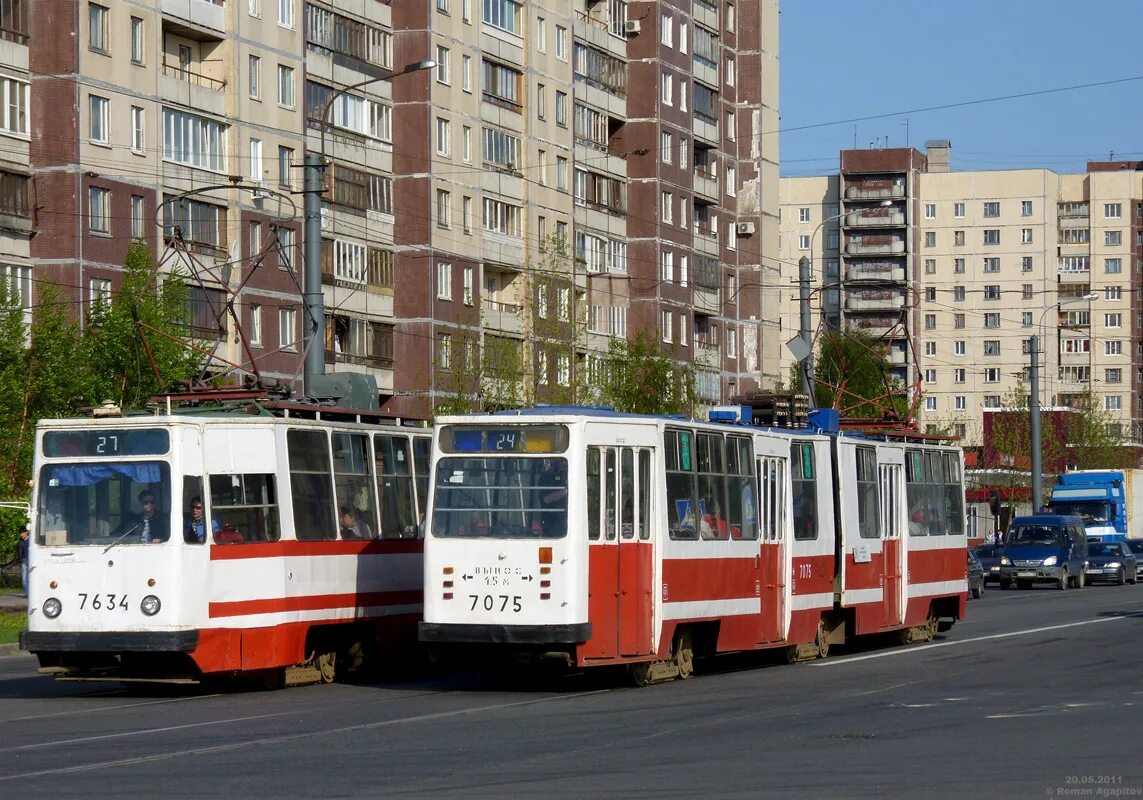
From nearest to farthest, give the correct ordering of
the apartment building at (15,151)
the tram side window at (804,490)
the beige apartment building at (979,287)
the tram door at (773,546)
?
the tram door at (773,546) → the tram side window at (804,490) → the apartment building at (15,151) → the beige apartment building at (979,287)

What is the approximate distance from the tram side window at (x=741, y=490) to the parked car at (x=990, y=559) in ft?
114

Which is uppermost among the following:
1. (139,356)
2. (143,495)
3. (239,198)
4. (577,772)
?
(239,198)

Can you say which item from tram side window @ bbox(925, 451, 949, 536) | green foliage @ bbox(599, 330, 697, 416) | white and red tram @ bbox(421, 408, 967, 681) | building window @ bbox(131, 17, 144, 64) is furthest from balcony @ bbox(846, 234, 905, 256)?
white and red tram @ bbox(421, 408, 967, 681)

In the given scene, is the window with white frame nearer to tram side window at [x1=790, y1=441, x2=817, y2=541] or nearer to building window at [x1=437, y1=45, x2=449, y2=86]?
building window at [x1=437, y1=45, x2=449, y2=86]

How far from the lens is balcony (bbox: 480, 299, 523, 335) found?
66.8m

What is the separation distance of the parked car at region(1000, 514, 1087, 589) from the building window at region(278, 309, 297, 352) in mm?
20612

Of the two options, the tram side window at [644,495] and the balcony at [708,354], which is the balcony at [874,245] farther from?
the tram side window at [644,495]

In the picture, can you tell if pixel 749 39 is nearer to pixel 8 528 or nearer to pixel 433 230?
pixel 433 230

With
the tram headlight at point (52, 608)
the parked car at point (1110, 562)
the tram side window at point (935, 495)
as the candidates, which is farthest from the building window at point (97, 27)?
the tram headlight at point (52, 608)

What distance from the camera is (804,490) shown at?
23.5 metres

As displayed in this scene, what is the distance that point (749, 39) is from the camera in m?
90.2

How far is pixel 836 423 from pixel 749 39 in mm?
66636

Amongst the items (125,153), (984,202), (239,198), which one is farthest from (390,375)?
(984,202)

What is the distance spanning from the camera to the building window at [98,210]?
162 ft
